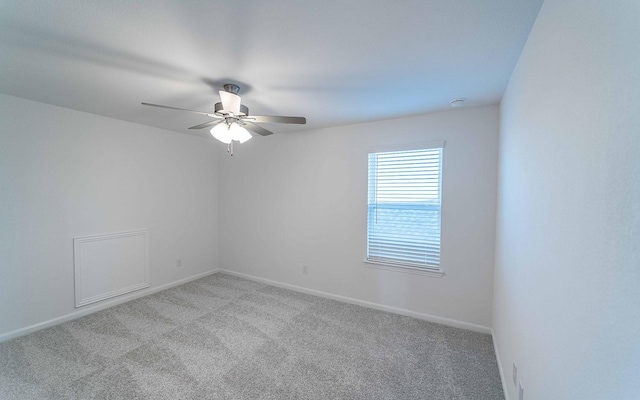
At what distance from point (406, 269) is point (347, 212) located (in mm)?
1061

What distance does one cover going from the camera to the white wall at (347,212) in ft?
9.12

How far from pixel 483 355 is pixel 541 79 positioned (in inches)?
94.0

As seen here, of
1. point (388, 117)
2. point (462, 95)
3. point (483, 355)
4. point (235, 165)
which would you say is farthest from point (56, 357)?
point (462, 95)

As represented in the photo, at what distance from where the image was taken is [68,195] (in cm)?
300

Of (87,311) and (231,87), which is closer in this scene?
(231,87)

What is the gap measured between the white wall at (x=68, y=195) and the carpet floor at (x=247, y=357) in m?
0.55

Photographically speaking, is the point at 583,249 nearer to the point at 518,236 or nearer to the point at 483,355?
the point at 518,236

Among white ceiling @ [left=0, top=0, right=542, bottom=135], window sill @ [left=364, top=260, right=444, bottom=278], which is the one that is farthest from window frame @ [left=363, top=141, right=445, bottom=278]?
white ceiling @ [left=0, top=0, right=542, bottom=135]

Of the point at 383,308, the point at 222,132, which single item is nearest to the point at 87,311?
the point at 222,132

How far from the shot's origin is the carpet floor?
77.3 inches

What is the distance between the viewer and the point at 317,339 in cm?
264

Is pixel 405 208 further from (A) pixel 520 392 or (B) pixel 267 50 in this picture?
(B) pixel 267 50

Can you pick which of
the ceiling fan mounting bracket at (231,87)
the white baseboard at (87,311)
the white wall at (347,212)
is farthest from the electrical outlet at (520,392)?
the white baseboard at (87,311)

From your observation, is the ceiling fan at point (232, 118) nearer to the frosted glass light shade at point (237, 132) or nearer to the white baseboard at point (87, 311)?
the frosted glass light shade at point (237, 132)
